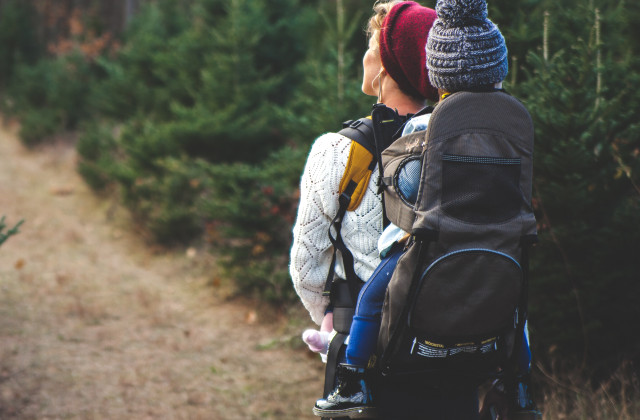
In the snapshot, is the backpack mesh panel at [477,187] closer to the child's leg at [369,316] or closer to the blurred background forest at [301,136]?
the child's leg at [369,316]

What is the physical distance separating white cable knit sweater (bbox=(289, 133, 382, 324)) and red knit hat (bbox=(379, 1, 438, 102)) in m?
0.32

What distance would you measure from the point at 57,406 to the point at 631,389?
3.98 m

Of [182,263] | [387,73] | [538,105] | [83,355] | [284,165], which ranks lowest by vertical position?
[182,263]

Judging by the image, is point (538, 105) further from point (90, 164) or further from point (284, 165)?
point (90, 164)

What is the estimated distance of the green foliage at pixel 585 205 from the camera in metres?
3.59

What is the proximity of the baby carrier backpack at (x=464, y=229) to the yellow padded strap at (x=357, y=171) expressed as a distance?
1.00 feet

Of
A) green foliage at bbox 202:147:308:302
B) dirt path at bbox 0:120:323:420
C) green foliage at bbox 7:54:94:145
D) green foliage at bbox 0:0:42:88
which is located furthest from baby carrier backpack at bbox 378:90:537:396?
green foliage at bbox 0:0:42:88

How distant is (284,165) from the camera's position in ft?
19.5

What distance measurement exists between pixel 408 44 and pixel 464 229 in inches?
28.7

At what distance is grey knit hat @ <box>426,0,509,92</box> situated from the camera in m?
1.79

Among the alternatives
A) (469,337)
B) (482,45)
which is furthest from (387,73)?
(469,337)

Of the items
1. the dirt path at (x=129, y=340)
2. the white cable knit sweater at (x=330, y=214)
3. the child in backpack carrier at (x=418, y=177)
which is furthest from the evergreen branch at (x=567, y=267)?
the dirt path at (x=129, y=340)

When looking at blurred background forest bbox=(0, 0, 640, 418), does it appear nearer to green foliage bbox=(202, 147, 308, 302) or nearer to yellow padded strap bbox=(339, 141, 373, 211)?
green foliage bbox=(202, 147, 308, 302)

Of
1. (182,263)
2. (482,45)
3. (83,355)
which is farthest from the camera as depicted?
(182,263)
